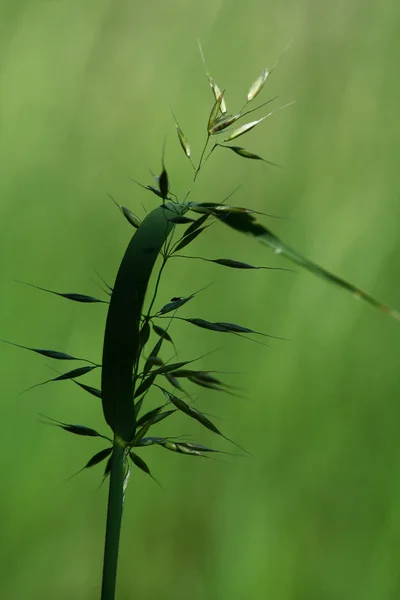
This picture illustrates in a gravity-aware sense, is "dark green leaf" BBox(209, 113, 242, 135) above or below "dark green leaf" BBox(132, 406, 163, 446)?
above

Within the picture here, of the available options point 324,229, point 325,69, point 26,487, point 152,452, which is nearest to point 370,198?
point 324,229

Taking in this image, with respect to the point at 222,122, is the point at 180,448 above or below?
below

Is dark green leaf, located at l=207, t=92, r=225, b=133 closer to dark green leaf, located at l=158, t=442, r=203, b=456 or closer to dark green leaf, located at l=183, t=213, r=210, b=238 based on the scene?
dark green leaf, located at l=183, t=213, r=210, b=238

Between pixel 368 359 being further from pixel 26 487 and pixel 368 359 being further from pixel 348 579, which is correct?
pixel 26 487

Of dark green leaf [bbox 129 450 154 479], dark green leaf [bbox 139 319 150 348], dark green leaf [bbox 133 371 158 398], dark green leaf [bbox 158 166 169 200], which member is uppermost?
dark green leaf [bbox 158 166 169 200]

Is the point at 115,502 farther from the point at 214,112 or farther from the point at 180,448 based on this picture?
the point at 214,112

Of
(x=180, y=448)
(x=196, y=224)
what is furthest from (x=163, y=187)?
(x=180, y=448)

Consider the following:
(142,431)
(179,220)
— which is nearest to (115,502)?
(142,431)

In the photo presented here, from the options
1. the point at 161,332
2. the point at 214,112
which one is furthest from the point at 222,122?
the point at 161,332

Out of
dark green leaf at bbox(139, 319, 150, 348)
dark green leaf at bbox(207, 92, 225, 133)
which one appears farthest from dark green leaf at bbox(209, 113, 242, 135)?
dark green leaf at bbox(139, 319, 150, 348)

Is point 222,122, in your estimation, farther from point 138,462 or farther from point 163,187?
point 138,462

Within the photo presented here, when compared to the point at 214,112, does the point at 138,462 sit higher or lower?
lower
